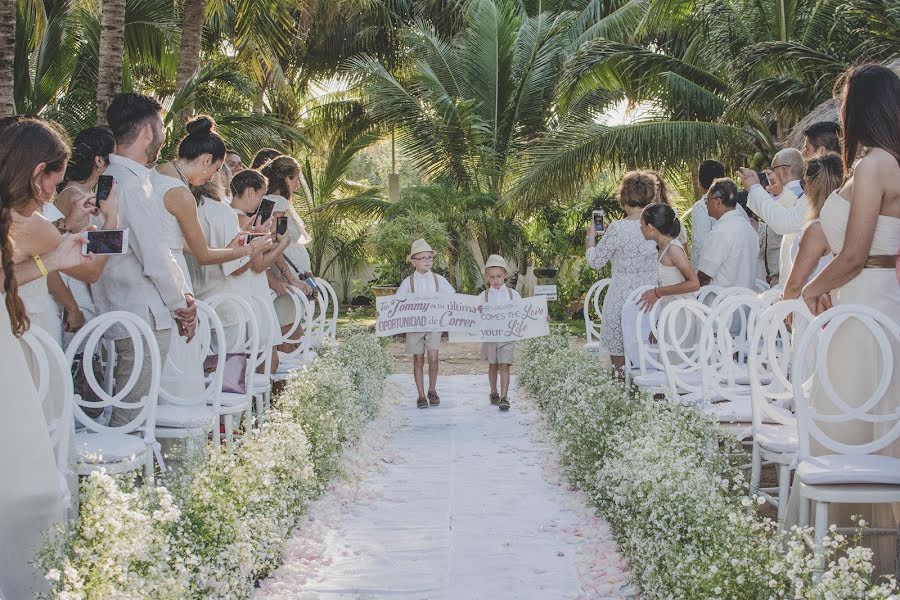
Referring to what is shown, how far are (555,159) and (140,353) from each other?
35.0ft

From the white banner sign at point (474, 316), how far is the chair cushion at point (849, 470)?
5081 mm

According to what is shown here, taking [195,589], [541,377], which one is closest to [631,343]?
[541,377]

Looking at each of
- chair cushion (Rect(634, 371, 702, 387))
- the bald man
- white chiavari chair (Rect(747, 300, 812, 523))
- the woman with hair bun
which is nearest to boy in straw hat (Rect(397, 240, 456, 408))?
the woman with hair bun

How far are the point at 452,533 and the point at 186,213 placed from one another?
7.50 ft

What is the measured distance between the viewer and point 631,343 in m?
7.57

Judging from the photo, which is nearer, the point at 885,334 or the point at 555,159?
the point at 885,334

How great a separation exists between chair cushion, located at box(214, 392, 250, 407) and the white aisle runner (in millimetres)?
743

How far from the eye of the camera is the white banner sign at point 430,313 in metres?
8.85

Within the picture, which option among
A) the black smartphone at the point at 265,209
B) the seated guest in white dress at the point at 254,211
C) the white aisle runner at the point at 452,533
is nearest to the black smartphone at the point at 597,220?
the white aisle runner at the point at 452,533

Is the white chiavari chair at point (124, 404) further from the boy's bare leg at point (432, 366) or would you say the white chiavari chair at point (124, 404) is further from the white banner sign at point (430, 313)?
the boy's bare leg at point (432, 366)

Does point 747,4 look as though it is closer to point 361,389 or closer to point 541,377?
point 541,377

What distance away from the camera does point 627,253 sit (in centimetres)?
792

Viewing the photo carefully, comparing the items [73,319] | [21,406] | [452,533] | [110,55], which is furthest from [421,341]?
[21,406]

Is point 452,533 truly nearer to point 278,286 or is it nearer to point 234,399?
point 234,399
